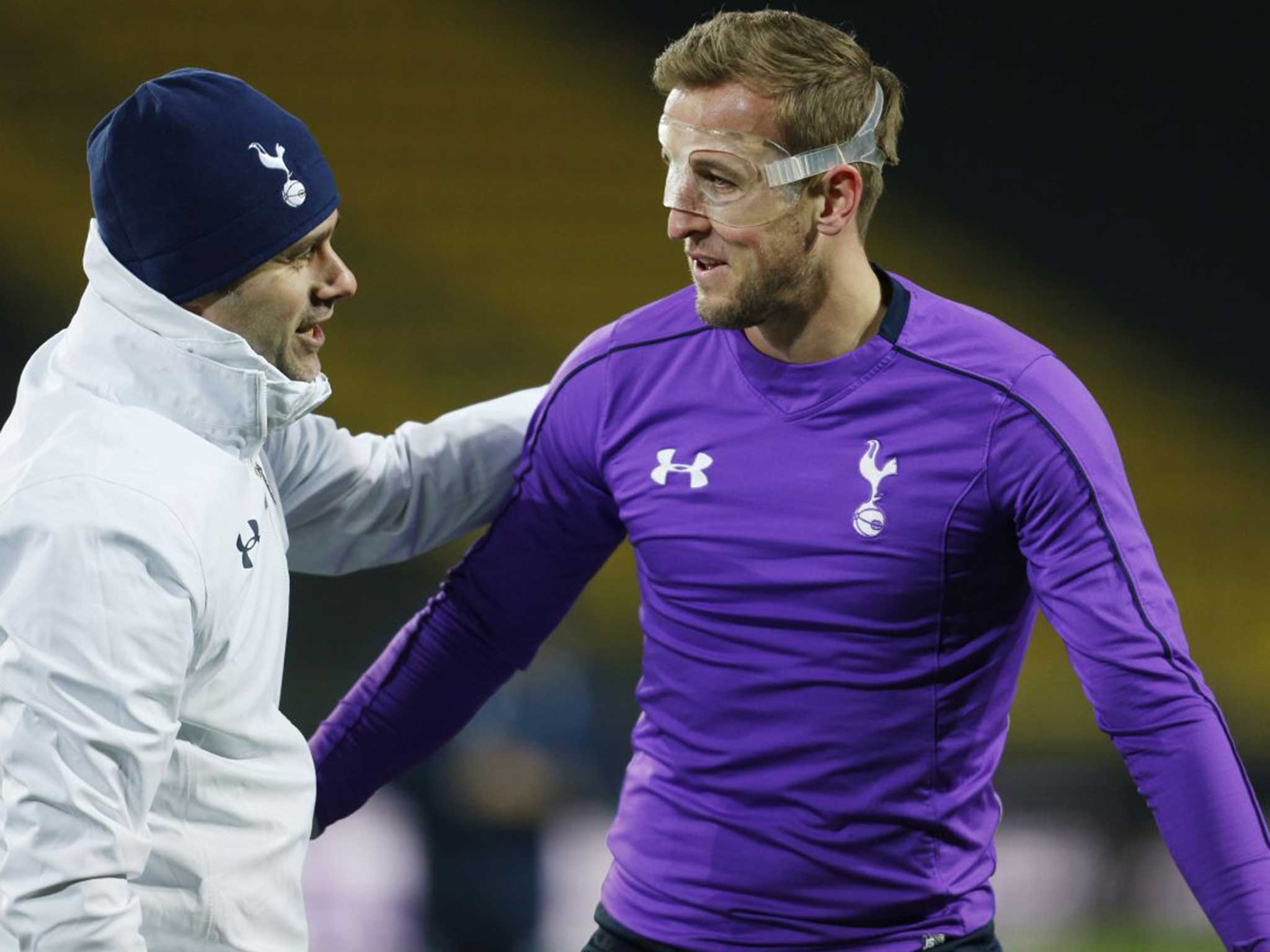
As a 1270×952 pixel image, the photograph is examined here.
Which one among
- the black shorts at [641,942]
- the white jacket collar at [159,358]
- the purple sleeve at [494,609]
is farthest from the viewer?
the purple sleeve at [494,609]

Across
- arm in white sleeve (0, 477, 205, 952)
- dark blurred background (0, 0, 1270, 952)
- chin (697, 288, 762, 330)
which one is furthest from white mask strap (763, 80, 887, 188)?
dark blurred background (0, 0, 1270, 952)

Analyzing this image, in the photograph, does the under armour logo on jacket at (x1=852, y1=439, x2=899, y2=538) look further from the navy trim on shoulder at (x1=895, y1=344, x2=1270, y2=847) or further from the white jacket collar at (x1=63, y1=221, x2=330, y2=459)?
the white jacket collar at (x1=63, y1=221, x2=330, y2=459)

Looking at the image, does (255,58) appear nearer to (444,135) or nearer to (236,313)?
(444,135)

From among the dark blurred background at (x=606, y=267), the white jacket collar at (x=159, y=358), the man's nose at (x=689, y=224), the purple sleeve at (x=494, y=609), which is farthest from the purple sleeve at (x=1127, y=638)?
the dark blurred background at (x=606, y=267)

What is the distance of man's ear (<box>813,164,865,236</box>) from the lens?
1.73 m

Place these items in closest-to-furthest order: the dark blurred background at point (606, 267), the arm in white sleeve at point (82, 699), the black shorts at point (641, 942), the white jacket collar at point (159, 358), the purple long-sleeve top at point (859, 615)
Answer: the arm in white sleeve at point (82, 699), the white jacket collar at point (159, 358), the purple long-sleeve top at point (859, 615), the black shorts at point (641, 942), the dark blurred background at point (606, 267)

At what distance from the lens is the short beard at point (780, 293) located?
169 cm

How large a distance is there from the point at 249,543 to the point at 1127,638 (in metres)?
0.80

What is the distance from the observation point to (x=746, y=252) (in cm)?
170

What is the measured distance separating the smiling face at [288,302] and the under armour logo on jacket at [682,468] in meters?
0.37

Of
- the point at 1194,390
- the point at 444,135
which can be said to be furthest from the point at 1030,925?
the point at 444,135

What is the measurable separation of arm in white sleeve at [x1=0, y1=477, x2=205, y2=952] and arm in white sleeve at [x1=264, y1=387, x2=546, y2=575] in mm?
525

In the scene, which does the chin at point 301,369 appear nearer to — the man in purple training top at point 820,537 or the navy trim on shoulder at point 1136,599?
the man in purple training top at point 820,537

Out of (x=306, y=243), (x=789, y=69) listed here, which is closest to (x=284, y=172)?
(x=306, y=243)
